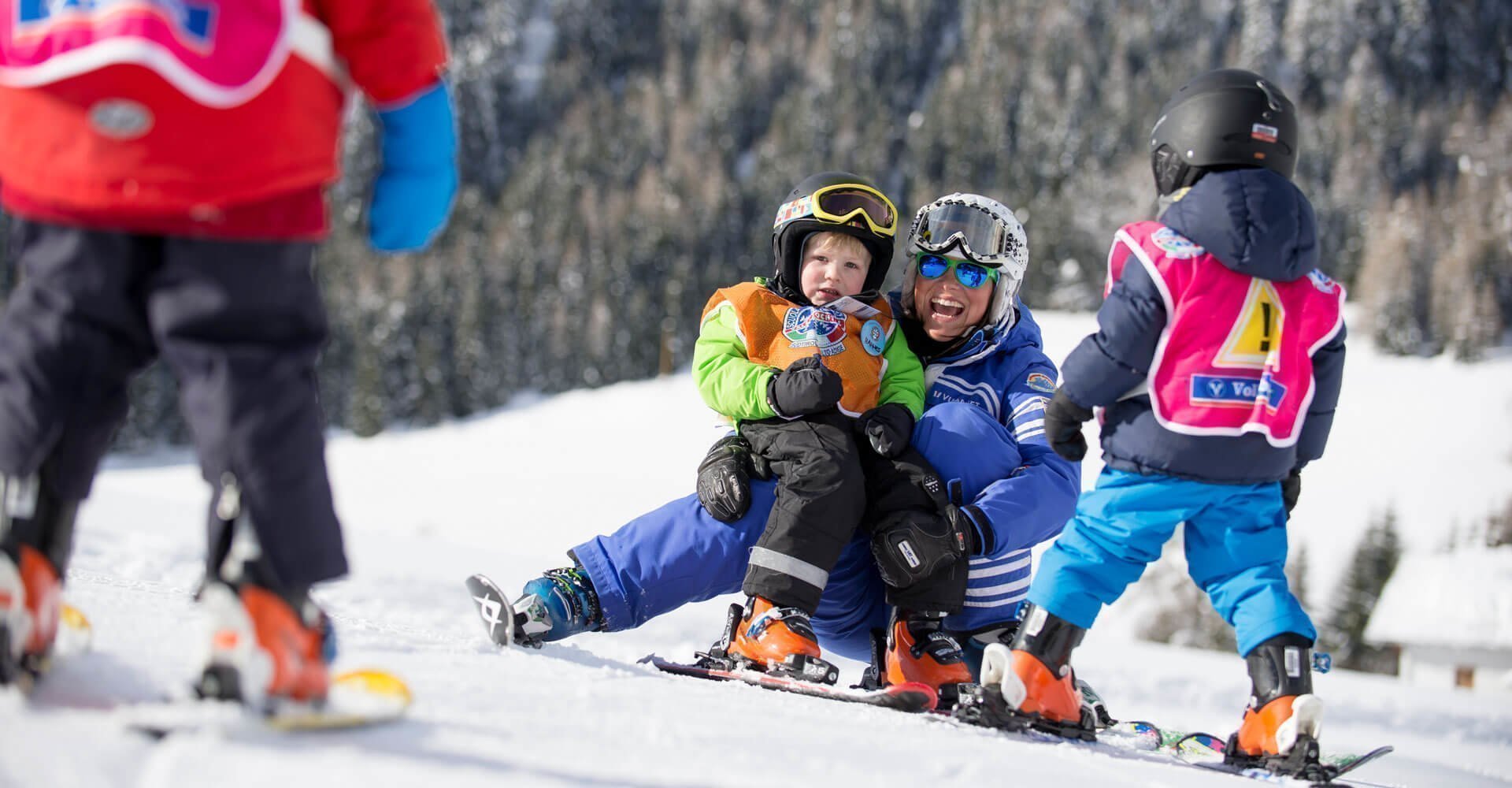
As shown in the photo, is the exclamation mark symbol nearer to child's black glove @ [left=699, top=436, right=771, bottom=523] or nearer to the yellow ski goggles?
the yellow ski goggles

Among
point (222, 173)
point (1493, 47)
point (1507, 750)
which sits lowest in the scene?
point (1507, 750)

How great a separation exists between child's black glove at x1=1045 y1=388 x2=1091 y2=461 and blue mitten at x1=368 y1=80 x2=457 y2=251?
4.92ft

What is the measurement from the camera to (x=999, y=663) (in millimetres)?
2564

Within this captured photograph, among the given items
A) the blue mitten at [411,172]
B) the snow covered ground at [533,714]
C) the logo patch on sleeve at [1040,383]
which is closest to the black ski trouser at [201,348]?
the blue mitten at [411,172]

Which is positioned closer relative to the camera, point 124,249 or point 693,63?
point 124,249

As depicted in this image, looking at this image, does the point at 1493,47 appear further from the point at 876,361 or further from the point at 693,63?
the point at 876,361

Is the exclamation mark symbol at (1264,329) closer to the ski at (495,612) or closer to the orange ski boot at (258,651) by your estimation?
the ski at (495,612)

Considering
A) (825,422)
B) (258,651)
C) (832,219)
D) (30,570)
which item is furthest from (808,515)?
(30,570)

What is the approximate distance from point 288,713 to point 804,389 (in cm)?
166

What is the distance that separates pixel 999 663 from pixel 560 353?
5452 cm

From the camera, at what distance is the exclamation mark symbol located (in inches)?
101

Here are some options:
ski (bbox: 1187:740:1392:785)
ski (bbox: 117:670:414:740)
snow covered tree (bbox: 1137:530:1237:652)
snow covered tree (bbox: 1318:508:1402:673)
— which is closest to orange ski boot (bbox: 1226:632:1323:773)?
ski (bbox: 1187:740:1392:785)

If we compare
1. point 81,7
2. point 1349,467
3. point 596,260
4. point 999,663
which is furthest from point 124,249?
point 596,260

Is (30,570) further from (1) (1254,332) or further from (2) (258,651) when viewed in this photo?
(1) (1254,332)
